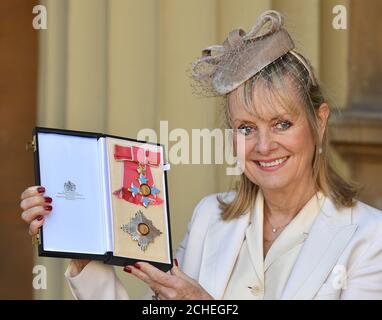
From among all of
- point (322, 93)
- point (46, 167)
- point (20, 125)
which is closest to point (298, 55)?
point (322, 93)

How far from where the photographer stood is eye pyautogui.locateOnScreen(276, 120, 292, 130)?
9.94ft

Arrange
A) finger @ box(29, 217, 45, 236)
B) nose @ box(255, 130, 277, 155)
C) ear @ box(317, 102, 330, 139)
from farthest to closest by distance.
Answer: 1. ear @ box(317, 102, 330, 139)
2. nose @ box(255, 130, 277, 155)
3. finger @ box(29, 217, 45, 236)

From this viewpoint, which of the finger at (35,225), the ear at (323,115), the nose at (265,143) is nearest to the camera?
the finger at (35,225)

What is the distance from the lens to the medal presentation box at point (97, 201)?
2834mm

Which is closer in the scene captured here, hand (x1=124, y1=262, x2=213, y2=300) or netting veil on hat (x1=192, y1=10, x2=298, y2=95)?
hand (x1=124, y1=262, x2=213, y2=300)

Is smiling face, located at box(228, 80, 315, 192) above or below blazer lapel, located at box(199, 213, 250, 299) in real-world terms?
above

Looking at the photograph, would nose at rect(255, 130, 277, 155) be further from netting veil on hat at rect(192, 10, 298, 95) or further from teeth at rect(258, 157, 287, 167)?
netting veil on hat at rect(192, 10, 298, 95)

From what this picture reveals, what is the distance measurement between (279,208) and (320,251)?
259 mm

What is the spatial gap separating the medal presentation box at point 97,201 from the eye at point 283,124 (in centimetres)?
43

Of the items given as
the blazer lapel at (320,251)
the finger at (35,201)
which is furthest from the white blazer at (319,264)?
the finger at (35,201)

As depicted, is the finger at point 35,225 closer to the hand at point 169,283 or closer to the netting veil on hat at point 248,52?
the hand at point 169,283

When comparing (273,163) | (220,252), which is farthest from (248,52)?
(220,252)

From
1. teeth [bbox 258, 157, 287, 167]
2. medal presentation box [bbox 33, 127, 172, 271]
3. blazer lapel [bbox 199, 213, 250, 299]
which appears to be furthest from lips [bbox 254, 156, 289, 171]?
medal presentation box [bbox 33, 127, 172, 271]

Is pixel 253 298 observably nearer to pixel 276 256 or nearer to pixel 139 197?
pixel 276 256
